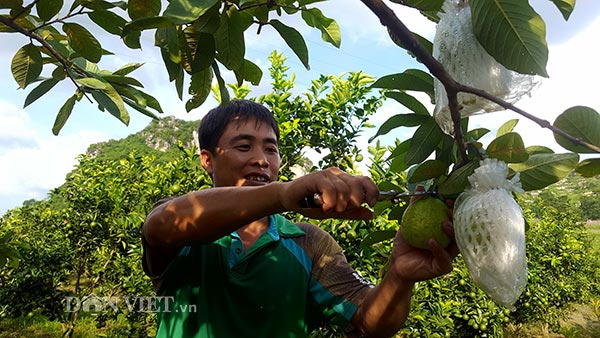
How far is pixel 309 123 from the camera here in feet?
11.7

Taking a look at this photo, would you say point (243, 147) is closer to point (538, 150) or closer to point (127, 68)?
point (127, 68)

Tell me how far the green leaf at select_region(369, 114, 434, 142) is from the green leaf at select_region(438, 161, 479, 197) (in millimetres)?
142

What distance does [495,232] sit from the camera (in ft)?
2.69

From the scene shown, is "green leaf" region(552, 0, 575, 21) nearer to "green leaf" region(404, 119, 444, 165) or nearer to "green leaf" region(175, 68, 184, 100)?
"green leaf" region(404, 119, 444, 165)

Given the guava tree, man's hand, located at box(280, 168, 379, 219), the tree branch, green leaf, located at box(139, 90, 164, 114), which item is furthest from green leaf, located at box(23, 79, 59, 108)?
the tree branch

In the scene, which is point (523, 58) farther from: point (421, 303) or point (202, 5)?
point (421, 303)

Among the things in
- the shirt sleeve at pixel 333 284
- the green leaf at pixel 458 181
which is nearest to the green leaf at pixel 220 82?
the shirt sleeve at pixel 333 284

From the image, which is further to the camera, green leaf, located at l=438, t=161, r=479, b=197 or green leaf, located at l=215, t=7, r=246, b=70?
green leaf, located at l=215, t=7, r=246, b=70

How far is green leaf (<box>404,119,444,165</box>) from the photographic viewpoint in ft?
3.10

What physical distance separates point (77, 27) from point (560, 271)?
29.7 feet

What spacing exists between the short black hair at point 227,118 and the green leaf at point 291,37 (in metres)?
0.40

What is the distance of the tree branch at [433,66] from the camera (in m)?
0.73

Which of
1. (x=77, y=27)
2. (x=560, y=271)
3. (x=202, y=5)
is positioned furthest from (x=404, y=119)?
(x=560, y=271)

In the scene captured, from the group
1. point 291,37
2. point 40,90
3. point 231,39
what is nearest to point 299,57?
point 291,37
